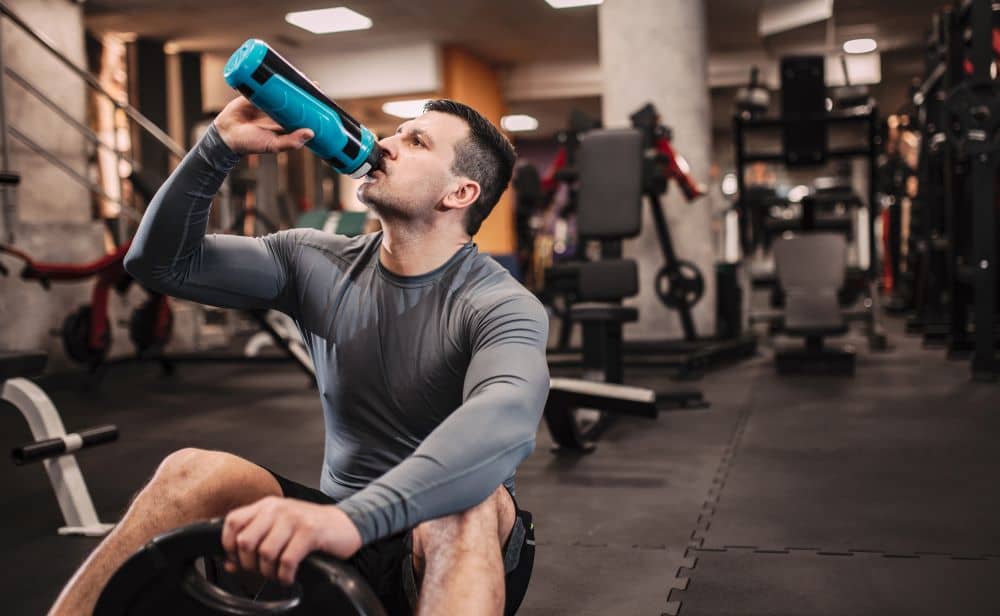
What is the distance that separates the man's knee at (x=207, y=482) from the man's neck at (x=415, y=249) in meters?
0.35

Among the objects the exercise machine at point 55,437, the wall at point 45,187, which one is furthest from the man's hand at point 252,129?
the wall at point 45,187

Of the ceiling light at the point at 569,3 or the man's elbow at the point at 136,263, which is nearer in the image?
the man's elbow at the point at 136,263

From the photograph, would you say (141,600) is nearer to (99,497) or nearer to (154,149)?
(99,497)

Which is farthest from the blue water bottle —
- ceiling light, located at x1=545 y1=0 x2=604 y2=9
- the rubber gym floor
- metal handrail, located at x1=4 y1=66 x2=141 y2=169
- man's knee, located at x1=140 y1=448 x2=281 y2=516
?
ceiling light, located at x1=545 y1=0 x2=604 y2=9

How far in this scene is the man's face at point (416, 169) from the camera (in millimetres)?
1290

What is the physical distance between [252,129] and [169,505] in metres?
0.47

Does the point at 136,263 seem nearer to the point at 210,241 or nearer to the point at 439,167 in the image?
the point at 210,241

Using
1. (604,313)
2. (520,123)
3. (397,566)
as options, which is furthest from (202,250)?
(520,123)

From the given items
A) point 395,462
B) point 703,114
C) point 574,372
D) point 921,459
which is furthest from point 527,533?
point 703,114

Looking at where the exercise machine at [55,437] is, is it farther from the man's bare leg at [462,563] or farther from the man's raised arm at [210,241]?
the man's bare leg at [462,563]

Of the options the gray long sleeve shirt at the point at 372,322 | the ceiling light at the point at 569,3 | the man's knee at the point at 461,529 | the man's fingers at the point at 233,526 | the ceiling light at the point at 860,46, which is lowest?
the man's knee at the point at 461,529

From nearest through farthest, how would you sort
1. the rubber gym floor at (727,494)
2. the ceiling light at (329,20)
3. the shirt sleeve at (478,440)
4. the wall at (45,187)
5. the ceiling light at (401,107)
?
the shirt sleeve at (478,440)
the rubber gym floor at (727,494)
the wall at (45,187)
the ceiling light at (329,20)
the ceiling light at (401,107)

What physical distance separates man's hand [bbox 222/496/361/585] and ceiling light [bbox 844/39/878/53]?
10250 millimetres

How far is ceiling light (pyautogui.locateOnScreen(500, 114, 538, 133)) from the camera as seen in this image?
14159mm
